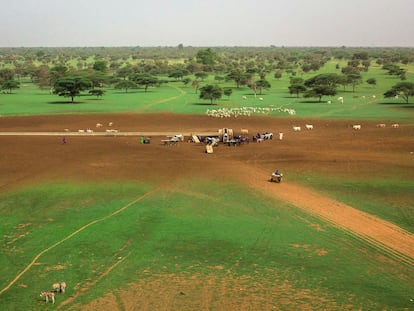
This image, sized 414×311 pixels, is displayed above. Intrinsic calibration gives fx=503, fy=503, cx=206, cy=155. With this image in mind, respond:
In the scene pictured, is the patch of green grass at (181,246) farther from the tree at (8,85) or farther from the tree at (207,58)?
the tree at (207,58)

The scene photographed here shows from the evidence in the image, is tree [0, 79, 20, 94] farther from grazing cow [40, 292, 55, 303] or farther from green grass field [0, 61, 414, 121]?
grazing cow [40, 292, 55, 303]

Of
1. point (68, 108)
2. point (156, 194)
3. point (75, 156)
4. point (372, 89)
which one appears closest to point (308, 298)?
point (156, 194)

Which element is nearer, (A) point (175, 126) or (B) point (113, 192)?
(B) point (113, 192)

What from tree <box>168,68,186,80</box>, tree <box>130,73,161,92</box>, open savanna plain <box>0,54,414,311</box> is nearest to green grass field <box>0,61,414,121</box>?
tree <box>130,73,161,92</box>

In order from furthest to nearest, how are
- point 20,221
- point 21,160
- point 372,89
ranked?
point 372,89 → point 21,160 → point 20,221

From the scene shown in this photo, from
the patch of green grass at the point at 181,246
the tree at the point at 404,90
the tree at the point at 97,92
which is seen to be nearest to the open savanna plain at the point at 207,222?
the patch of green grass at the point at 181,246

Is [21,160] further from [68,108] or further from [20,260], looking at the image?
[68,108]

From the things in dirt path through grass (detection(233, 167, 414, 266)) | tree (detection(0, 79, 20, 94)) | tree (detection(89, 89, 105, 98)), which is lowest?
dirt path through grass (detection(233, 167, 414, 266))

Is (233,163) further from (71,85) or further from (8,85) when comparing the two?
(8,85)
